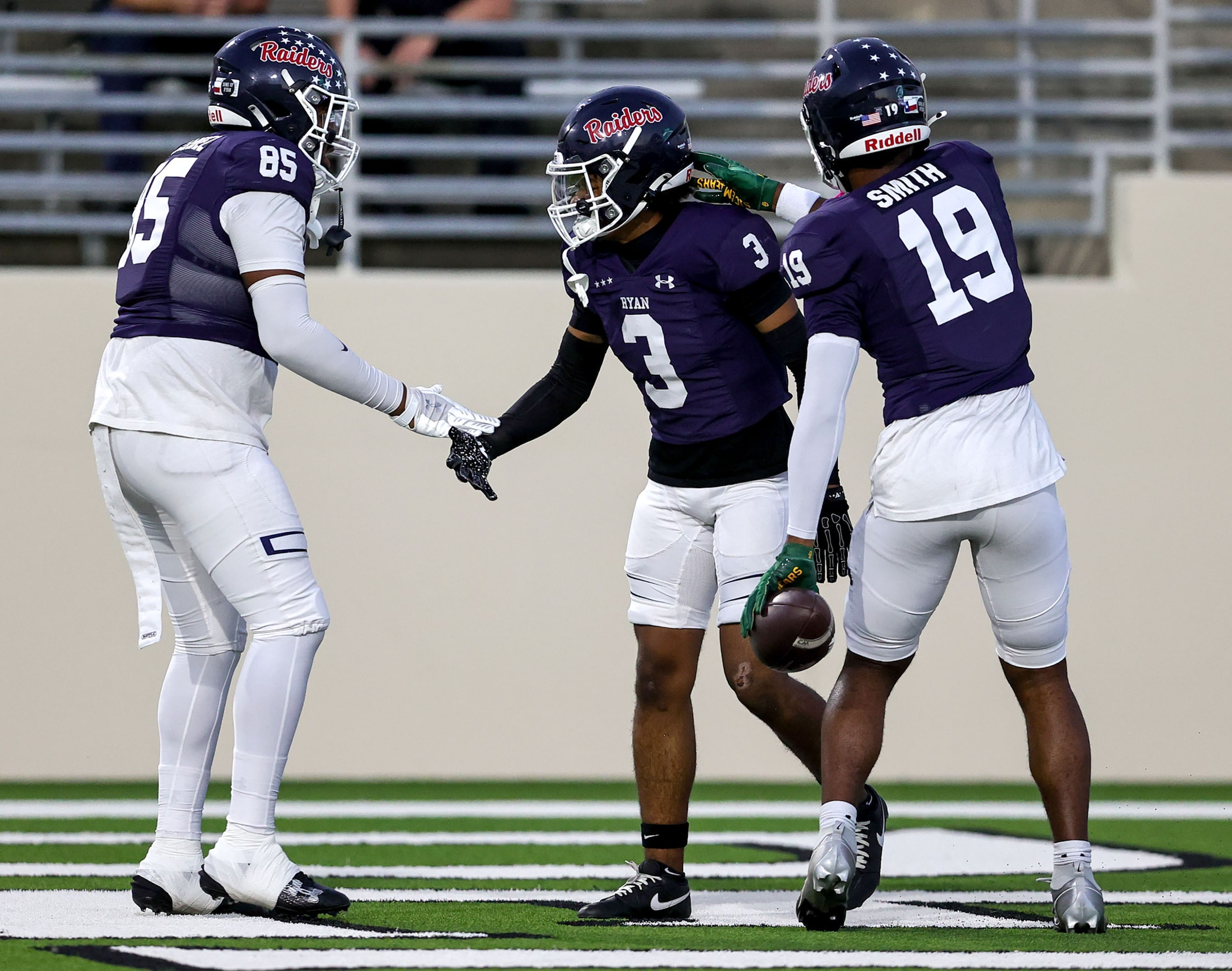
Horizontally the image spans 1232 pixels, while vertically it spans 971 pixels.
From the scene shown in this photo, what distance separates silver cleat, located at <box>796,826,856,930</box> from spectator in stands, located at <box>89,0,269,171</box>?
536cm

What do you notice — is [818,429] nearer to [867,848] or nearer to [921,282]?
[921,282]

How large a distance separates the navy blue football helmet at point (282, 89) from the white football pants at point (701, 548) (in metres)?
1.11

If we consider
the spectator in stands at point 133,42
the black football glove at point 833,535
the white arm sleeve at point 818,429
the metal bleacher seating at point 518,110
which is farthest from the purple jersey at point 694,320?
the spectator in stands at point 133,42

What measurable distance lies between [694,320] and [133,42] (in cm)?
475

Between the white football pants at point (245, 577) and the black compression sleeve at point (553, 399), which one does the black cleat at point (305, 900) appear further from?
the black compression sleeve at point (553, 399)

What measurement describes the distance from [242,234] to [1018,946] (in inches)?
84.5

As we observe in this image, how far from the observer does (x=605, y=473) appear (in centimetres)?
696

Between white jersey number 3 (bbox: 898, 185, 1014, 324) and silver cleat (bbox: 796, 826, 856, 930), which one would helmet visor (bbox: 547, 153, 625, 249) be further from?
silver cleat (bbox: 796, 826, 856, 930)

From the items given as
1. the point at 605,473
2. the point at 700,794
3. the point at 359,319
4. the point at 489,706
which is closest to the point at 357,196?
the point at 359,319

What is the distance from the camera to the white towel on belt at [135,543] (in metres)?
3.57

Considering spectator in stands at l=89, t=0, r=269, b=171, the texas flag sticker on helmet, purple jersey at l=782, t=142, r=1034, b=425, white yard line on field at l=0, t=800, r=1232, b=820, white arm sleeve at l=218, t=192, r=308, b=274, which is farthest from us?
spectator in stands at l=89, t=0, r=269, b=171

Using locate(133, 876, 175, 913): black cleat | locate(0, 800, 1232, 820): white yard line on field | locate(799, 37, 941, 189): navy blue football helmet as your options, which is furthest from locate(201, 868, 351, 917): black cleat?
locate(0, 800, 1232, 820): white yard line on field

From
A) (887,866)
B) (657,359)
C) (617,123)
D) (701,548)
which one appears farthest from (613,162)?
(887,866)

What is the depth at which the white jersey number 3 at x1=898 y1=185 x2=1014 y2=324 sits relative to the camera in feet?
10.7
